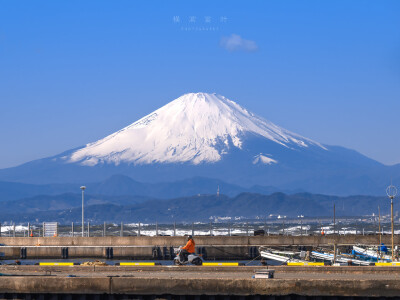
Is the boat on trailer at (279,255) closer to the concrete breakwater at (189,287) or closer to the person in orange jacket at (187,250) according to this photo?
the person in orange jacket at (187,250)

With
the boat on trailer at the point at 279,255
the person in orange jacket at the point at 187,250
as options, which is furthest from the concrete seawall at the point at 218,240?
the person in orange jacket at the point at 187,250

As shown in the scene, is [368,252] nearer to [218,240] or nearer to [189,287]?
[218,240]

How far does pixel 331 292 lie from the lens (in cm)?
3350

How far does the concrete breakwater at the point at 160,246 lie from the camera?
246 ft

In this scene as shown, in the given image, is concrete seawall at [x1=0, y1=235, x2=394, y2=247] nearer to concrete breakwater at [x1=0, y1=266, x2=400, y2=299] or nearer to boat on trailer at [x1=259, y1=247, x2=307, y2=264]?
boat on trailer at [x1=259, y1=247, x2=307, y2=264]

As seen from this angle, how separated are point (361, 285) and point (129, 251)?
43.5 meters

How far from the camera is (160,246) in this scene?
76.1 m

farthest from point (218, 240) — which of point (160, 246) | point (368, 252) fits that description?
point (368, 252)

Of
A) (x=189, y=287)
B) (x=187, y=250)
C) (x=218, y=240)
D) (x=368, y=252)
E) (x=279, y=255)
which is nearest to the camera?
(x=189, y=287)

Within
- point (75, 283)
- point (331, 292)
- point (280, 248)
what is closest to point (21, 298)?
point (75, 283)

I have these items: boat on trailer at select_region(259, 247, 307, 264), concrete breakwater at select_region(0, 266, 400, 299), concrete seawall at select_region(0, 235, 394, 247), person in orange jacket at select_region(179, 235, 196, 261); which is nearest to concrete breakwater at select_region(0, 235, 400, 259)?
concrete seawall at select_region(0, 235, 394, 247)

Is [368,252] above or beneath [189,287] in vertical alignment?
above

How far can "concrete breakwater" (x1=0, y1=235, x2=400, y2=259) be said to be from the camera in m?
75.1

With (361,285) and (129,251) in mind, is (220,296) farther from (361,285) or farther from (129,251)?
(129,251)
